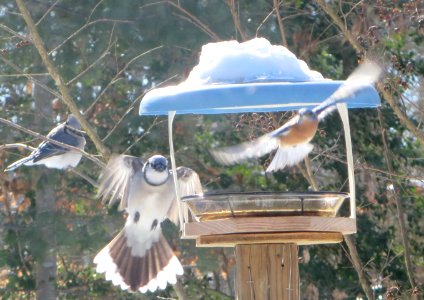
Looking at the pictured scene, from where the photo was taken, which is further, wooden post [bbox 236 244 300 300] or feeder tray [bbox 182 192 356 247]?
wooden post [bbox 236 244 300 300]

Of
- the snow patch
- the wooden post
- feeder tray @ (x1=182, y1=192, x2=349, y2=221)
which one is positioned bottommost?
the wooden post

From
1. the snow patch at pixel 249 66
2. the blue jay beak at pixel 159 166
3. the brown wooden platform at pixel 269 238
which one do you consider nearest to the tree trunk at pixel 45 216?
the blue jay beak at pixel 159 166

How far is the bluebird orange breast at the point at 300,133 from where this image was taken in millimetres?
4836

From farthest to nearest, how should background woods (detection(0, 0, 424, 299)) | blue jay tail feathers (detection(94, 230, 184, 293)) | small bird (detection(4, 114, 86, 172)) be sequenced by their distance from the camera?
background woods (detection(0, 0, 424, 299)) → small bird (detection(4, 114, 86, 172)) → blue jay tail feathers (detection(94, 230, 184, 293))

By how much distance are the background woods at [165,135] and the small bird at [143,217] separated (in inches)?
59.3

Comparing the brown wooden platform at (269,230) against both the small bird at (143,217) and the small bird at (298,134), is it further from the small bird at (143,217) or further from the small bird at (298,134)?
the small bird at (143,217)

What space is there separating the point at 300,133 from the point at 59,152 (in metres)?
3.58

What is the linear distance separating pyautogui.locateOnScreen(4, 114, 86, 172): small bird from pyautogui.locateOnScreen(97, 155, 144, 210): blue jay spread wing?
1.46 metres

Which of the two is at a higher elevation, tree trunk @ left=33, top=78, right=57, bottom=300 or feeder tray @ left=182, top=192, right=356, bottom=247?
tree trunk @ left=33, top=78, right=57, bottom=300

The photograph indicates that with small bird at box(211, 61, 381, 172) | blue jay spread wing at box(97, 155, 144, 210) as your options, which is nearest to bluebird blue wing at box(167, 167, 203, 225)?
blue jay spread wing at box(97, 155, 144, 210)

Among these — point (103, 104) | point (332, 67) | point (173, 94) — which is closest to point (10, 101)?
point (103, 104)

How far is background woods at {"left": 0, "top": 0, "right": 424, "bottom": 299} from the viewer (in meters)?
8.03

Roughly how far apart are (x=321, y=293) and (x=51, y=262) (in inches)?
106

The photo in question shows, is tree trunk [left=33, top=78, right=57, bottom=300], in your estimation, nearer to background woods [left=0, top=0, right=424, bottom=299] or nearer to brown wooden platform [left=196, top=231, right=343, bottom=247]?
background woods [left=0, top=0, right=424, bottom=299]
